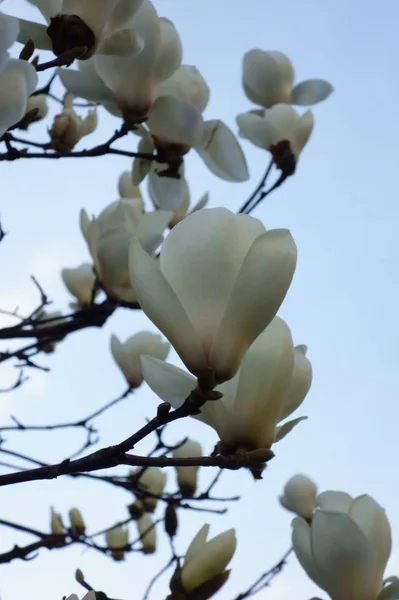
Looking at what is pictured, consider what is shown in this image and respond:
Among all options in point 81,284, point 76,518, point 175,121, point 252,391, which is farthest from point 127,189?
point 252,391

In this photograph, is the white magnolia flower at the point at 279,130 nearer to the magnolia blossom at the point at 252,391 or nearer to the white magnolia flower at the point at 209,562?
the white magnolia flower at the point at 209,562

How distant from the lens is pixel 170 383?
76 cm

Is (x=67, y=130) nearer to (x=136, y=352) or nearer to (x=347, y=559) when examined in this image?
(x=136, y=352)

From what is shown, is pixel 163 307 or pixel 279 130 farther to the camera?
pixel 279 130

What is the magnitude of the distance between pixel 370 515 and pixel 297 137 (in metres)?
1.11

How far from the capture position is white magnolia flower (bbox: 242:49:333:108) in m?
2.07

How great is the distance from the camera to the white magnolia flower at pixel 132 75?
127cm

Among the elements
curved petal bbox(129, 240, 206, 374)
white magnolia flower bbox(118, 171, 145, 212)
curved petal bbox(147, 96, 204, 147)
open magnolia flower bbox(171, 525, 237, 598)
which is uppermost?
curved petal bbox(147, 96, 204, 147)

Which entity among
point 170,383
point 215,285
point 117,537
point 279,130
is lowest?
point 117,537

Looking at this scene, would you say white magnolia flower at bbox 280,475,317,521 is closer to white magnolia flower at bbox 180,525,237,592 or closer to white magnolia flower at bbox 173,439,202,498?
white magnolia flower at bbox 173,439,202,498

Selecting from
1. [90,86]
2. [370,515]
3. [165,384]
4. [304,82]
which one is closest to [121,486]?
[370,515]

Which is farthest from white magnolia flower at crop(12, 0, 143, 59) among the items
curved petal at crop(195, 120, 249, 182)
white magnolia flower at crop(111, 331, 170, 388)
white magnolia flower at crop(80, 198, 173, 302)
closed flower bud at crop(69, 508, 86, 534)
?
closed flower bud at crop(69, 508, 86, 534)

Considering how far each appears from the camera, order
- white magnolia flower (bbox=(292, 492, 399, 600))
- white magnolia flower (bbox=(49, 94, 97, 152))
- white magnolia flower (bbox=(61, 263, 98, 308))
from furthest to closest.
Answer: white magnolia flower (bbox=(61, 263, 98, 308)) → white magnolia flower (bbox=(49, 94, 97, 152)) → white magnolia flower (bbox=(292, 492, 399, 600))

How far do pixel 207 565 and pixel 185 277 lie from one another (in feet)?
2.04
